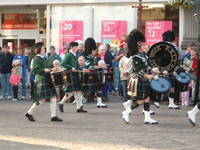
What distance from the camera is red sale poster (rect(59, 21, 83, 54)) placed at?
70.1 feet

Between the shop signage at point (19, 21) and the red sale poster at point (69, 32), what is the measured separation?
2.63 metres

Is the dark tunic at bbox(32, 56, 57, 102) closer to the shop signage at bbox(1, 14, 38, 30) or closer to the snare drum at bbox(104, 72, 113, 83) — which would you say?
the snare drum at bbox(104, 72, 113, 83)

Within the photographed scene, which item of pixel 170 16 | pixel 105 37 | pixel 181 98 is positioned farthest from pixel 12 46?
pixel 181 98

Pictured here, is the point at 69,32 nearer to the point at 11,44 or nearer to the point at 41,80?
the point at 11,44

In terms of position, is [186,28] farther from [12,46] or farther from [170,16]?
[12,46]

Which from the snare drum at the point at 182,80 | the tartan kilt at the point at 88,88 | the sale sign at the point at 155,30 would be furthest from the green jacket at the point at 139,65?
the sale sign at the point at 155,30

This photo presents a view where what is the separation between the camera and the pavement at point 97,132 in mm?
8523

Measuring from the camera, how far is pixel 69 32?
21.5 metres

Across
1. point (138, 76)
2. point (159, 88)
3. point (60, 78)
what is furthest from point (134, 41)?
point (60, 78)

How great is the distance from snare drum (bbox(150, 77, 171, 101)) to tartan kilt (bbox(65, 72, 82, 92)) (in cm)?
274

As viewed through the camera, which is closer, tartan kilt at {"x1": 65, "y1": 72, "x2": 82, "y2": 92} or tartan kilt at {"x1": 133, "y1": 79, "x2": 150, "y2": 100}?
tartan kilt at {"x1": 133, "y1": 79, "x2": 150, "y2": 100}

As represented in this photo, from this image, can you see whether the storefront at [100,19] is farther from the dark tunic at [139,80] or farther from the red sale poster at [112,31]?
the dark tunic at [139,80]

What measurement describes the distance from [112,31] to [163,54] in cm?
865

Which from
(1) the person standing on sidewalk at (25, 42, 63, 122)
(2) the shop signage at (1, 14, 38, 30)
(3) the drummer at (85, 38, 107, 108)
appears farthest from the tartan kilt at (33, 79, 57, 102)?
(2) the shop signage at (1, 14, 38, 30)
